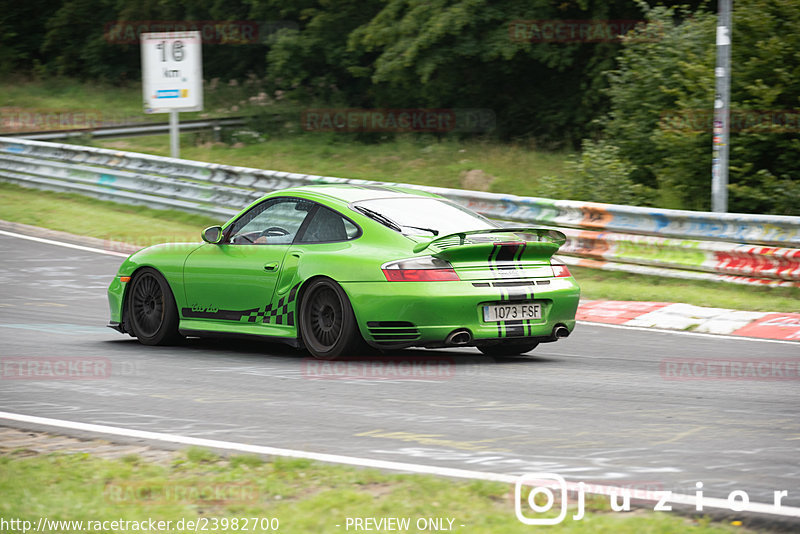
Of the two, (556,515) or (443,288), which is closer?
(556,515)

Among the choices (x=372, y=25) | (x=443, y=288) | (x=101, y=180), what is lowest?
(x=443, y=288)

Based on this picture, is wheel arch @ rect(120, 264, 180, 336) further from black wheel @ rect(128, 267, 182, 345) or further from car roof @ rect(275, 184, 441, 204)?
car roof @ rect(275, 184, 441, 204)

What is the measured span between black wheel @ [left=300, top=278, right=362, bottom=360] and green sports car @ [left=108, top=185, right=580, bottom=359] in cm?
1

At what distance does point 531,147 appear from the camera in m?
30.2

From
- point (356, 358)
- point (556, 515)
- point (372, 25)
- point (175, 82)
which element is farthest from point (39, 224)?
point (556, 515)

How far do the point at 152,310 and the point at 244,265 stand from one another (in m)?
1.25

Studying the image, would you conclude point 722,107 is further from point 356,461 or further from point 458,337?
point 356,461

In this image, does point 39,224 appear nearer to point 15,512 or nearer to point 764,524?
point 15,512

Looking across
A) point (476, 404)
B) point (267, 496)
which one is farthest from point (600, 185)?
point (267, 496)

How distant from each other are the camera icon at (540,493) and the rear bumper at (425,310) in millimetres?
2995

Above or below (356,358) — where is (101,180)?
above

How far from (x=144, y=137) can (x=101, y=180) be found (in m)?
13.3

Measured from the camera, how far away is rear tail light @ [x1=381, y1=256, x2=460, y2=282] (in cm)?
798

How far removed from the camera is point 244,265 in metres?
8.95
